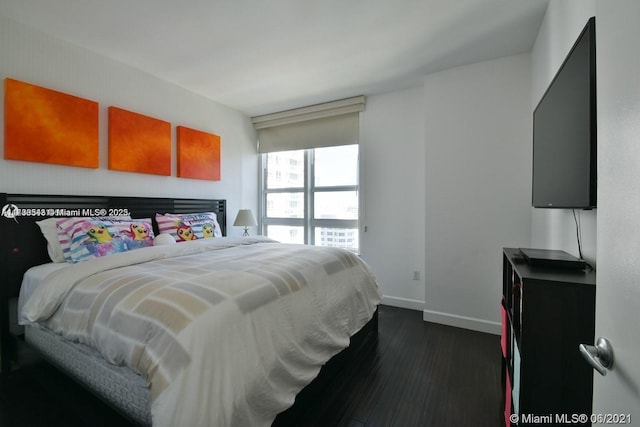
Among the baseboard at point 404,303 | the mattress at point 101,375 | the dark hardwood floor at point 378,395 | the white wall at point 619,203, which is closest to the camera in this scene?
the white wall at point 619,203

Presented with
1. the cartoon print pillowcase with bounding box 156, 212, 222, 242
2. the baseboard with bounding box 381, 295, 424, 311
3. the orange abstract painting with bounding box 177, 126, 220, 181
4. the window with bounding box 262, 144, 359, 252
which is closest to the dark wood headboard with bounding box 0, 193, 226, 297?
the cartoon print pillowcase with bounding box 156, 212, 222, 242

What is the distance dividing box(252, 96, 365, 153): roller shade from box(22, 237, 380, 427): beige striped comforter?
2.23 m

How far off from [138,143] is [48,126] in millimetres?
680

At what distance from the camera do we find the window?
12.0 feet

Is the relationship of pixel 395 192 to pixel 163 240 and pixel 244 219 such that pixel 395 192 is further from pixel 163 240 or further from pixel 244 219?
pixel 163 240

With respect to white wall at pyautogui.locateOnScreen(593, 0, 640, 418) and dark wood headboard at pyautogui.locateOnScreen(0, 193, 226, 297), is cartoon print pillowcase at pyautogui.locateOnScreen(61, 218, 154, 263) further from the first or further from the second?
white wall at pyautogui.locateOnScreen(593, 0, 640, 418)

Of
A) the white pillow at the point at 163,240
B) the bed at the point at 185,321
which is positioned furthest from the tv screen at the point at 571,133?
the white pillow at the point at 163,240

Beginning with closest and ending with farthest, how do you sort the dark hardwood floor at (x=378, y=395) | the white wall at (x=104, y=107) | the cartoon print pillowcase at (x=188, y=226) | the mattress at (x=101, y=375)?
the mattress at (x=101, y=375)
the dark hardwood floor at (x=378, y=395)
the white wall at (x=104, y=107)
the cartoon print pillowcase at (x=188, y=226)

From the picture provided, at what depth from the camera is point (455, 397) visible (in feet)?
5.42

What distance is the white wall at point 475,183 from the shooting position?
96.8 inches

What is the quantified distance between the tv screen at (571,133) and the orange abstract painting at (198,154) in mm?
3333

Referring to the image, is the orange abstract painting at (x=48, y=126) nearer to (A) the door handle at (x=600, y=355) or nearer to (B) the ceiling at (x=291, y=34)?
(B) the ceiling at (x=291, y=34)

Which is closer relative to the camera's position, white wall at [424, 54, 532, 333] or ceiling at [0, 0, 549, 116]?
ceiling at [0, 0, 549, 116]

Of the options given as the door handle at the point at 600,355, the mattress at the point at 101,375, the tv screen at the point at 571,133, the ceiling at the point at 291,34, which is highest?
the ceiling at the point at 291,34
